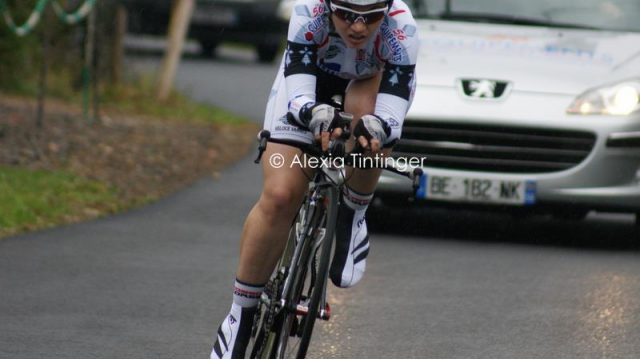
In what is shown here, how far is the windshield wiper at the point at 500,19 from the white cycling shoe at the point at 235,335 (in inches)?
216

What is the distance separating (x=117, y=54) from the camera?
17312mm

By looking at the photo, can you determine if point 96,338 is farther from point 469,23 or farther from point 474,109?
point 469,23

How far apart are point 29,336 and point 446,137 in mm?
3674

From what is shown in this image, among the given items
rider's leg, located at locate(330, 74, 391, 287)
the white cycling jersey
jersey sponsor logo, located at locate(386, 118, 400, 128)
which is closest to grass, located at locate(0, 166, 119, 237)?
rider's leg, located at locate(330, 74, 391, 287)

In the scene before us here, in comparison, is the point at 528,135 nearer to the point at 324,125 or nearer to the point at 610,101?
the point at 610,101

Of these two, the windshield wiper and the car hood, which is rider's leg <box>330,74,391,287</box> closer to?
the car hood

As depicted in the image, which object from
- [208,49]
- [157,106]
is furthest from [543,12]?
[208,49]

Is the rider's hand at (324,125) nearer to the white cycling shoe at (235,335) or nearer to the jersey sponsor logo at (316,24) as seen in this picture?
the jersey sponsor logo at (316,24)

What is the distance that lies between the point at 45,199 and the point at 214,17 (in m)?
14.8

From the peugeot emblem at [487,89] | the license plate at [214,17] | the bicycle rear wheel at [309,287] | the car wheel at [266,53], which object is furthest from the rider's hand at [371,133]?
the car wheel at [266,53]

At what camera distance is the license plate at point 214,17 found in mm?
24984

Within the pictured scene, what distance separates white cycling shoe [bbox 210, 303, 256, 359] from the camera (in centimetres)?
577

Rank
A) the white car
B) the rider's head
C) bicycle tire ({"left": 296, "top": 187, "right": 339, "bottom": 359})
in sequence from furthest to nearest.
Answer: the white car, the rider's head, bicycle tire ({"left": 296, "top": 187, "right": 339, "bottom": 359})

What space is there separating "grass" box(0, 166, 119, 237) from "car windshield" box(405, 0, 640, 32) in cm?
255
